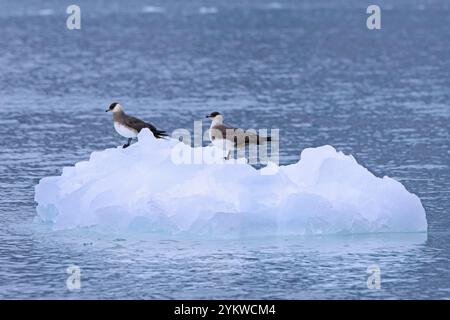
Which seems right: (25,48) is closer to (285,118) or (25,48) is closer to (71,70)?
(71,70)

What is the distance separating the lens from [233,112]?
33.4 m

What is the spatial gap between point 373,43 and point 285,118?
22739mm

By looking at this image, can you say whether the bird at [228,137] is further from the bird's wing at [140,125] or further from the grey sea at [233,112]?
the grey sea at [233,112]

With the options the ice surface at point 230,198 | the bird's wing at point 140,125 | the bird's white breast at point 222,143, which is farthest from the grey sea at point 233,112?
the bird's wing at point 140,125

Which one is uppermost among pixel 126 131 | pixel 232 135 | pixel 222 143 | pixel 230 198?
pixel 126 131

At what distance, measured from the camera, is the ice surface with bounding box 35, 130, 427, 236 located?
725 inches

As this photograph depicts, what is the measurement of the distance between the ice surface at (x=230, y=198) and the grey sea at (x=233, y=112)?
0.25m

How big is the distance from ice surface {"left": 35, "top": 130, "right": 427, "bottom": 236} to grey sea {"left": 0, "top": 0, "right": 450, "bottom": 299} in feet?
0.82

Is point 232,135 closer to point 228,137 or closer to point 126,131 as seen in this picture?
point 228,137

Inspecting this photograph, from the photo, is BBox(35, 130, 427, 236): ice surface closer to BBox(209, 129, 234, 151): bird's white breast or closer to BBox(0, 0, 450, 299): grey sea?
BBox(0, 0, 450, 299): grey sea

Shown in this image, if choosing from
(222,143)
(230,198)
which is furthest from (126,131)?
(230,198)

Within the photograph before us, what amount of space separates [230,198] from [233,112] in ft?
49.4

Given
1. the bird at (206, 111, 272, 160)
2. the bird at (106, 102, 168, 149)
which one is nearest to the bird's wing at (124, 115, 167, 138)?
the bird at (106, 102, 168, 149)
